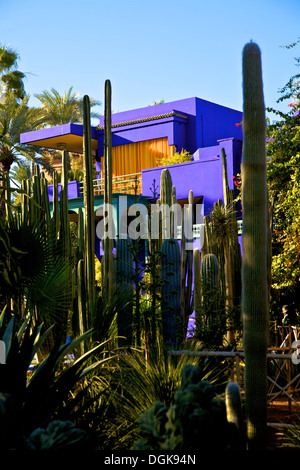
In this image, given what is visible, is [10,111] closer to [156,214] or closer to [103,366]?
[156,214]

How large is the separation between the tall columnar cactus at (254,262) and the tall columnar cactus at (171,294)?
12.6 ft

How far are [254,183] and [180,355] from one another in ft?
7.09

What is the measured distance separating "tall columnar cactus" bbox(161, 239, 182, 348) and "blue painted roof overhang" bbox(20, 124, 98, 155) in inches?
565

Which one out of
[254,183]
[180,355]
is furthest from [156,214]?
[254,183]

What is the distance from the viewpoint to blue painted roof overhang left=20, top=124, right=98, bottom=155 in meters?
22.2

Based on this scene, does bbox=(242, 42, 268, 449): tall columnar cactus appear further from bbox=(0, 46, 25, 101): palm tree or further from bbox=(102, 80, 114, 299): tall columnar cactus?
bbox=(0, 46, 25, 101): palm tree

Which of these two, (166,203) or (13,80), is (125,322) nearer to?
(166,203)

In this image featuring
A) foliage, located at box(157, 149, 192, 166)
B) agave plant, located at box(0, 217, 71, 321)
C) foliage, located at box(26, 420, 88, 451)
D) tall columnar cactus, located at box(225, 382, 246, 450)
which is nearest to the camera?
foliage, located at box(26, 420, 88, 451)

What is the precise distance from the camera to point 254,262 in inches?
168

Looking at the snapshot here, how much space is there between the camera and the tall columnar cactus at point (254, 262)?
165 inches

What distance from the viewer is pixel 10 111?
24359mm

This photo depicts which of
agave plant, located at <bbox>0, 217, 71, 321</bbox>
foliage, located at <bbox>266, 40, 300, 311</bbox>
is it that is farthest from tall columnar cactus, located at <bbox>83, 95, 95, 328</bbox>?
foliage, located at <bbox>266, 40, 300, 311</bbox>

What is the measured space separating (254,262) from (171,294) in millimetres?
4268

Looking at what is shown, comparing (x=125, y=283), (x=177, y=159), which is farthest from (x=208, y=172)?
(x=125, y=283)
